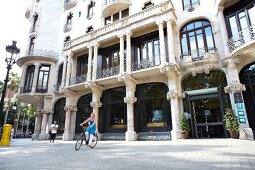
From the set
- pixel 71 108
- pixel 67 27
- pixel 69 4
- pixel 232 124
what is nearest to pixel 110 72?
pixel 71 108

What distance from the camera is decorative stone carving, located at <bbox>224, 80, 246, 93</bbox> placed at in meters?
11.2

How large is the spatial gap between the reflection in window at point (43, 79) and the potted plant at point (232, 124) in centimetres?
1903

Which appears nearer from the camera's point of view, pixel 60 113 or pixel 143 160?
pixel 143 160

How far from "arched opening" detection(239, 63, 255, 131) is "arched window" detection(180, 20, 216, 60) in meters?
2.53

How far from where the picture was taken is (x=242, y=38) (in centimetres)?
1151

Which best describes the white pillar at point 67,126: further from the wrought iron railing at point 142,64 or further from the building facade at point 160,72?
the wrought iron railing at point 142,64

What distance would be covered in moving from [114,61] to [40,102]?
11.1 metres

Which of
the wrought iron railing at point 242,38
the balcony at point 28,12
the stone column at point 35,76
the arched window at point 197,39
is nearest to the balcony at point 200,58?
the arched window at point 197,39

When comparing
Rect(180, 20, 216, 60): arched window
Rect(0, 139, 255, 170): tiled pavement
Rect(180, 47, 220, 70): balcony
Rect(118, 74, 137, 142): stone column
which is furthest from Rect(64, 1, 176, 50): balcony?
Rect(0, 139, 255, 170): tiled pavement

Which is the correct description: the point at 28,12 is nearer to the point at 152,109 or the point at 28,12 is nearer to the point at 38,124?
the point at 38,124

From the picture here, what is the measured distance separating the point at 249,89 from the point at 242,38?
329 cm

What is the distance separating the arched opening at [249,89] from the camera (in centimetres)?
1102

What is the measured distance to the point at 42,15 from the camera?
81.4 ft

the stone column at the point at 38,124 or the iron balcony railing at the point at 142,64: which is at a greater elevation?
the iron balcony railing at the point at 142,64
